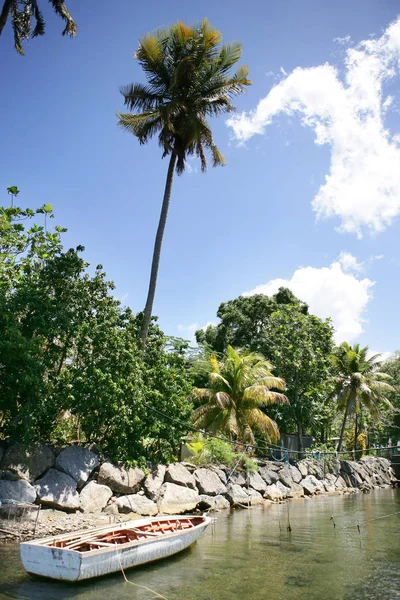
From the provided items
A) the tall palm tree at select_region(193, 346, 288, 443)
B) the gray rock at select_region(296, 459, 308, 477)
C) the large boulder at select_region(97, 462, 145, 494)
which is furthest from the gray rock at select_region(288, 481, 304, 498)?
the large boulder at select_region(97, 462, 145, 494)

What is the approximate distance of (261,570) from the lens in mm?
9008

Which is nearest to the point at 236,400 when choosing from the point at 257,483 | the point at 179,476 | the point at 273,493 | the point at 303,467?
the point at 257,483

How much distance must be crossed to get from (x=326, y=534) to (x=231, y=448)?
782 cm

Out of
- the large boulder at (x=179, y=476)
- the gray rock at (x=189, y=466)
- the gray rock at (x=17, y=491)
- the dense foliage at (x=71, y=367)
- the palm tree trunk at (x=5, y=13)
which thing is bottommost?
the gray rock at (x=17, y=491)

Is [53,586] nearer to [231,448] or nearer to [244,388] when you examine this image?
[231,448]

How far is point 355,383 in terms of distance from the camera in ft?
105

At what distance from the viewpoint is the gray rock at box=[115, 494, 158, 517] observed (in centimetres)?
1361

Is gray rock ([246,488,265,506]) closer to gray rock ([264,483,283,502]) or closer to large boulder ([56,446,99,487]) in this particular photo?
gray rock ([264,483,283,502])

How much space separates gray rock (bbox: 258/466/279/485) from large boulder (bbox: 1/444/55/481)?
1170cm

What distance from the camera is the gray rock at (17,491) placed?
11.8 m

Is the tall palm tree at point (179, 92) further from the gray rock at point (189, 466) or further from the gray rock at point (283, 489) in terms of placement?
the gray rock at point (283, 489)

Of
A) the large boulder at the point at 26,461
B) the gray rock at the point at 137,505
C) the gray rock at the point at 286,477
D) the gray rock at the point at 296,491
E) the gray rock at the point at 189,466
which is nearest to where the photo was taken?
the large boulder at the point at 26,461

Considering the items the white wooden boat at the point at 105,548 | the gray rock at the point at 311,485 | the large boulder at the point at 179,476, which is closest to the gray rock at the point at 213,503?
the large boulder at the point at 179,476

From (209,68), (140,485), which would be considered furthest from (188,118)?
(140,485)
